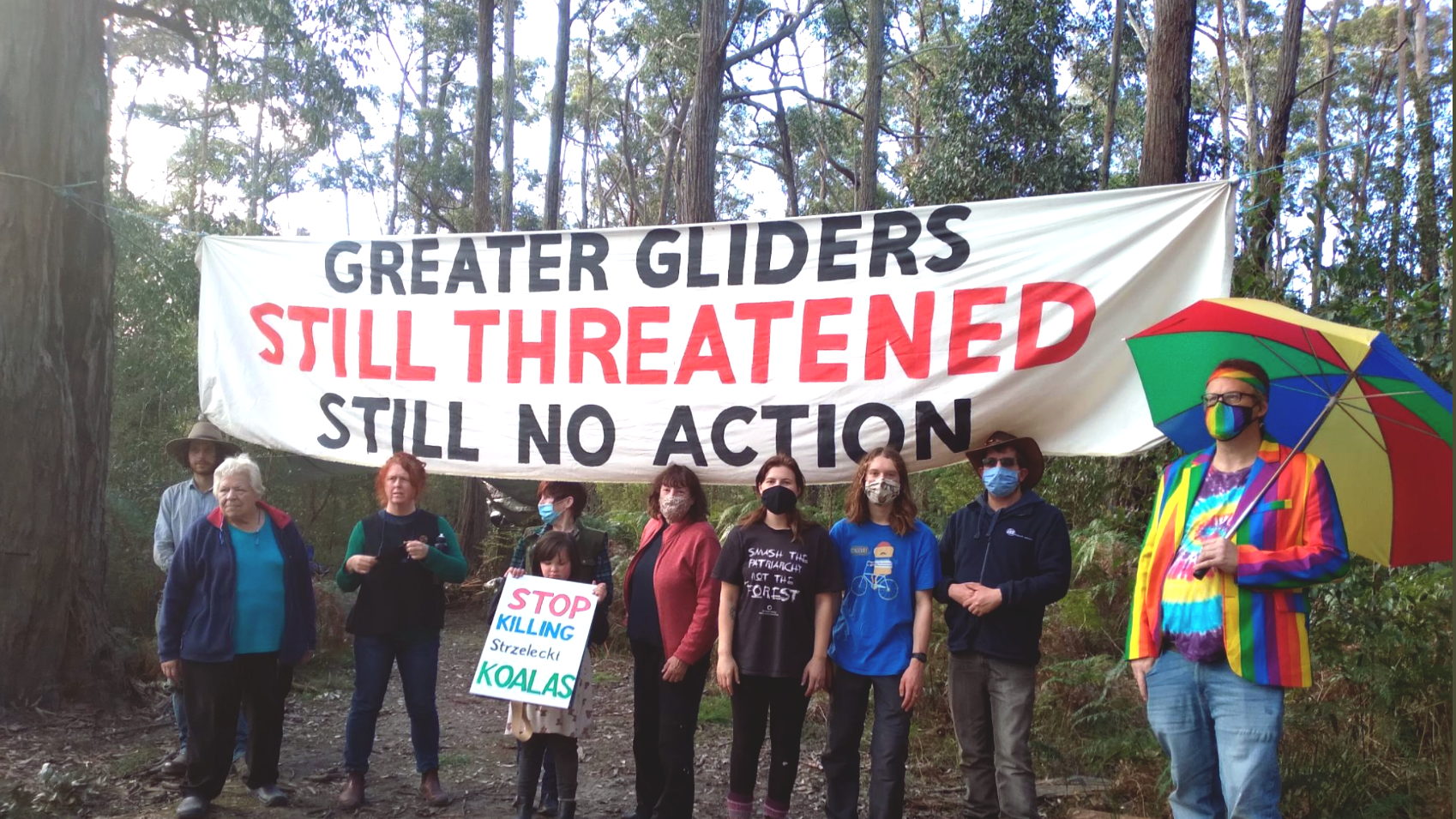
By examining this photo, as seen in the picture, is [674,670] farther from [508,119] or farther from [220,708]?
[508,119]

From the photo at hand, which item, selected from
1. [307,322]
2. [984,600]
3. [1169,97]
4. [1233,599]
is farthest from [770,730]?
[1169,97]

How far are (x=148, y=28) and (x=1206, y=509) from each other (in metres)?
24.9

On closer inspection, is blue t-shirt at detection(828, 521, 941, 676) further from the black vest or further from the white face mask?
the black vest

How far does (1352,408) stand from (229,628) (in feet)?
14.9

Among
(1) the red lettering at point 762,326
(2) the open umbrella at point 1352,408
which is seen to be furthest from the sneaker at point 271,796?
(2) the open umbrella at point 1352,408

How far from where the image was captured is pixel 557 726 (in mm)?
4695

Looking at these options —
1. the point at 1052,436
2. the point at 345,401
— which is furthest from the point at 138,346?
the point at 1052,436

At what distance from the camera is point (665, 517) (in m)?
4.81

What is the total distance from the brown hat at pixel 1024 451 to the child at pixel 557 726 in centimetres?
177

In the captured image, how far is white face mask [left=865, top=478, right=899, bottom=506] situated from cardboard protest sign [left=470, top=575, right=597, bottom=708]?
4.27 feet

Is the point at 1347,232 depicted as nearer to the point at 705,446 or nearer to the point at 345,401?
the point at 705,446

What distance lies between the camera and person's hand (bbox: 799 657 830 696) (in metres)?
4.32

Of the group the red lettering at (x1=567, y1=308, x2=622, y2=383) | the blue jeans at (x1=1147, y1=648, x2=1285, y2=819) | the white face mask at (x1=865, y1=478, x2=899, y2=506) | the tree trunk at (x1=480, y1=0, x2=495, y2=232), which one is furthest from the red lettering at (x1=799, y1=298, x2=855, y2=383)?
the tree trunk at (x1=480, y1=0, x2=495, y2=232)

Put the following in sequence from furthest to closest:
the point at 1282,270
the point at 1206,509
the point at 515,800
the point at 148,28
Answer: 1. the point at 148,28
2. the point at 1282,270
3. the point at 515,800
4. the point at 1206,509
